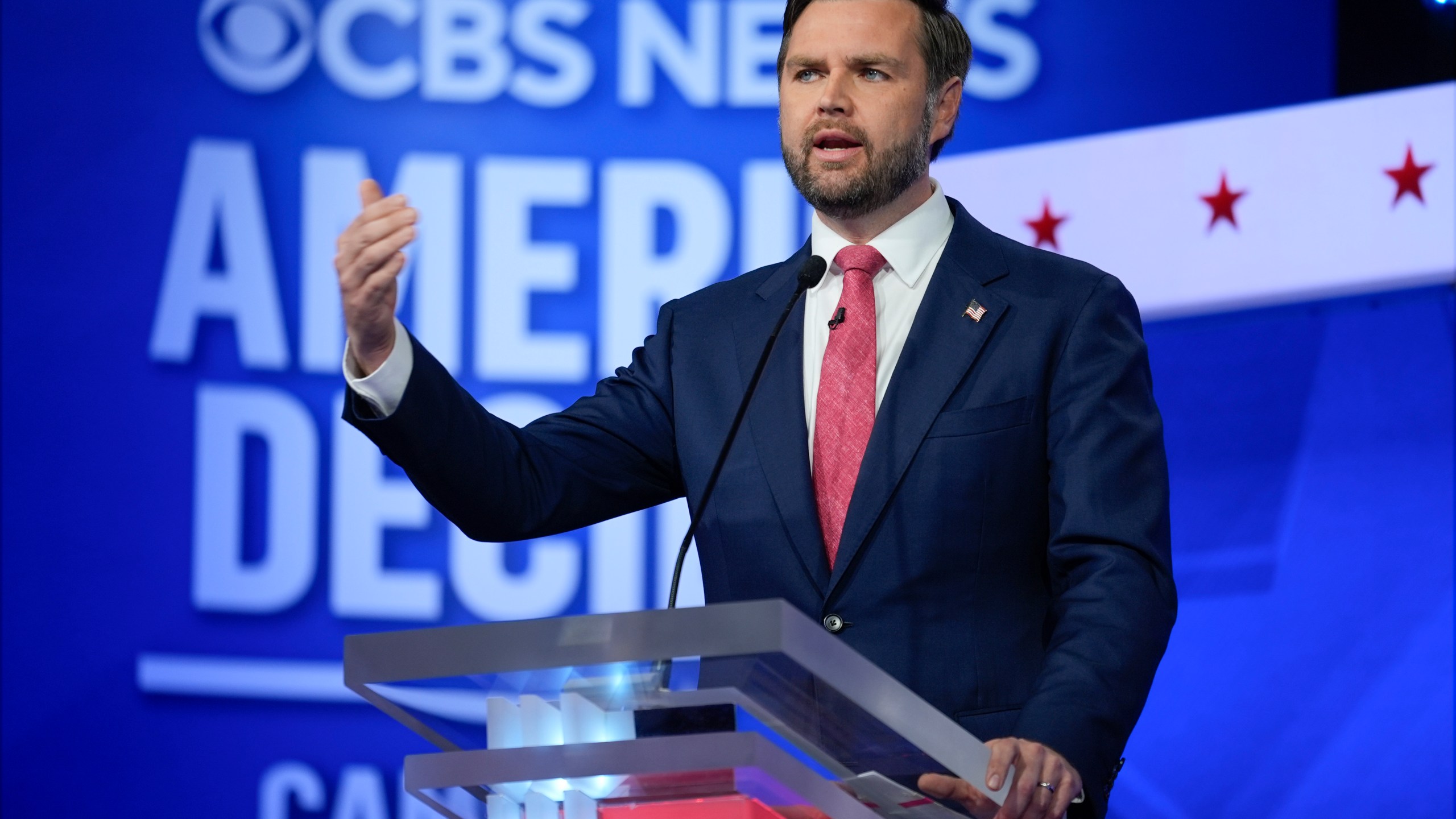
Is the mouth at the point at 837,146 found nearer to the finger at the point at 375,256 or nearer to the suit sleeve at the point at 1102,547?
the suit sleeve at the point at 1102,547

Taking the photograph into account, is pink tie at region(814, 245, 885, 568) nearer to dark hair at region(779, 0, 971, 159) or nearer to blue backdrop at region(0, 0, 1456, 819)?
dark hair at region(779, 0, 971, 159)

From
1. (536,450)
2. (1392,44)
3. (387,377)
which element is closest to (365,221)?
(387,377)

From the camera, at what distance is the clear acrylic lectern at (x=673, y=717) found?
0.98 metres

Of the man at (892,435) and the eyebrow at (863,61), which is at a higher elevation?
the eyebrow at (863,61)

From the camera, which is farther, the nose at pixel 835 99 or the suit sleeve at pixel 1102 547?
the nose at pixel 835 99

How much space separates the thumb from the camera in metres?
1.33

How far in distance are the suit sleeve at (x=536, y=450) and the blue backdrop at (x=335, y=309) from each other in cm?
141

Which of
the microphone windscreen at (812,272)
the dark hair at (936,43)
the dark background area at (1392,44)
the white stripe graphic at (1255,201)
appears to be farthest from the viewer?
the dark background area at (1392,44)

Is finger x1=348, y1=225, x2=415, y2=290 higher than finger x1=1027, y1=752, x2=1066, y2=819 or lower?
higher

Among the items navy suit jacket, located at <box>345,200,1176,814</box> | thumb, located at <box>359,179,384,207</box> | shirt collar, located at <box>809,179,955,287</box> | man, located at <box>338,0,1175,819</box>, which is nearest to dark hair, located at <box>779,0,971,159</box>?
man, located at <box>338,0,1175,819</box>

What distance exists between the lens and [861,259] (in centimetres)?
175

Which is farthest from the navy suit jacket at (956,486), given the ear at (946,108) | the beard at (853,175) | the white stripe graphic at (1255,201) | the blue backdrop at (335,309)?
the blue backdrop at (335,309)

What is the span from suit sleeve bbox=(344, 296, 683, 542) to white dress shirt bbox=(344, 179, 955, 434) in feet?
0.65

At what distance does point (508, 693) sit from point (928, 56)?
1.04 meters
